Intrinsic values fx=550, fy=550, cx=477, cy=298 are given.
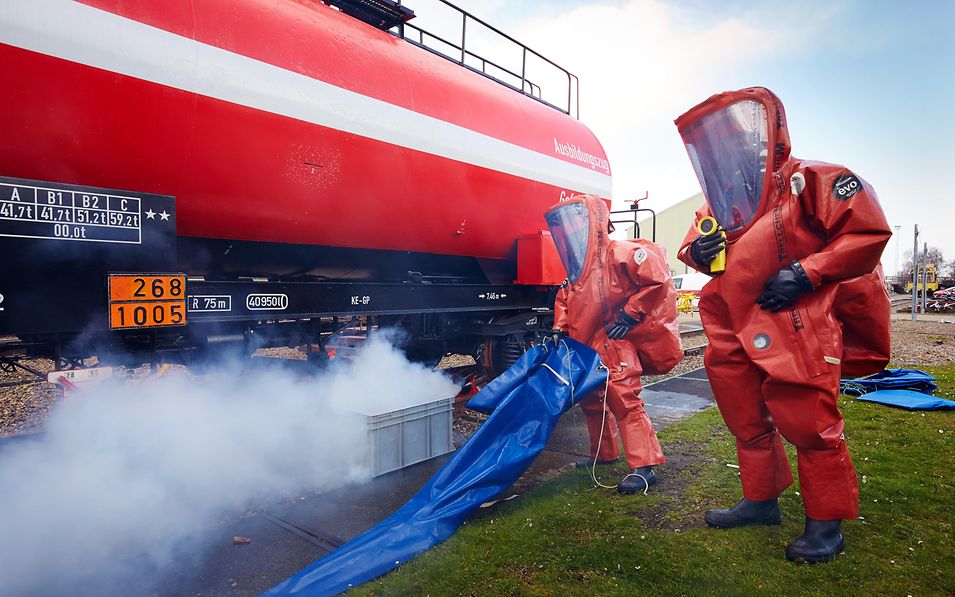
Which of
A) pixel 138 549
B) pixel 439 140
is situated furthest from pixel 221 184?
pixel 138 549

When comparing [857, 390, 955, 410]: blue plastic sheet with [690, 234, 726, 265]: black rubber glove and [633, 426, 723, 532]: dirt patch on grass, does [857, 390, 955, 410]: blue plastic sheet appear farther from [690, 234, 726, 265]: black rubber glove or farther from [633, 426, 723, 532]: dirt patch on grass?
[690, 234, 726, 265]: black rubber glove

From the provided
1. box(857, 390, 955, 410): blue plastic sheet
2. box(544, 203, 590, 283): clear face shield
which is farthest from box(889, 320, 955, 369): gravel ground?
box(544, 203, 590, 283): clear face shield

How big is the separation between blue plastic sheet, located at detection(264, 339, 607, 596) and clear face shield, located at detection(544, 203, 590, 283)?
756 mm

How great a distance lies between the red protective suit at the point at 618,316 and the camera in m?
4.02

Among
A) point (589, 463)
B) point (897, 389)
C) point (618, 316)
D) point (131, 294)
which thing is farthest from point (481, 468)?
point (897, 389)

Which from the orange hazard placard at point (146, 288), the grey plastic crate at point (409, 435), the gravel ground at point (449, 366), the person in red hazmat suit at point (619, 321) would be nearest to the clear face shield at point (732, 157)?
the person in red hazmat suit at point (619, 321)

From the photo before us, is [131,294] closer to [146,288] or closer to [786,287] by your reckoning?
[146,288]

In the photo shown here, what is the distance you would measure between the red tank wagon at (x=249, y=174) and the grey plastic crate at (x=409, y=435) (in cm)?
83

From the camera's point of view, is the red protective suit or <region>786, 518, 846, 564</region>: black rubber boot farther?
the red protective suit

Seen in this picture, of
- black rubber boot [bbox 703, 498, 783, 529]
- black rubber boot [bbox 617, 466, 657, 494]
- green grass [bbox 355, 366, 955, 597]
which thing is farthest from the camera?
black rubber boot [bbox 617, 466, 657, 494]

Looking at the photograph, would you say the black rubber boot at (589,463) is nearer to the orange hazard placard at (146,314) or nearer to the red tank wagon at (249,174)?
the red tank wagon at (249,174)

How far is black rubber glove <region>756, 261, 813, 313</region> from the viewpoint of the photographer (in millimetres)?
2660

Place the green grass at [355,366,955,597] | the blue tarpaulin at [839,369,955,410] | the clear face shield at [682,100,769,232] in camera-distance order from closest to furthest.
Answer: the green grass at [355,366,955,597] < the clear face shield at [682,100,769,232] < the blue tarpaulin at [839,369,955,410]

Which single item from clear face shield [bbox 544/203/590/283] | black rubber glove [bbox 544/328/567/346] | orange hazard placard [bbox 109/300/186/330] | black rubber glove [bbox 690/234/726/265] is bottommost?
black rubber glove [bbox 544/328/567/346]
